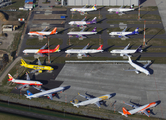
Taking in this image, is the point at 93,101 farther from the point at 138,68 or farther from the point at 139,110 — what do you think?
the point at 138,68

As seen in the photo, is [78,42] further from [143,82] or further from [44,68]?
[143,82]

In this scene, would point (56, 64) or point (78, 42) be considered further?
point (78, 42)

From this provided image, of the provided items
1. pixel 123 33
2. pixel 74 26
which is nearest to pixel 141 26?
pixel 123 33

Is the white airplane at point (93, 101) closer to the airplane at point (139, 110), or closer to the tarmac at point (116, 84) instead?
the tarmac at point (116, 84)

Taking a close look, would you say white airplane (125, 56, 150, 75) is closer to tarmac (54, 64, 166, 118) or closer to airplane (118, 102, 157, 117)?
tarmac (54, 64, 166, 118)

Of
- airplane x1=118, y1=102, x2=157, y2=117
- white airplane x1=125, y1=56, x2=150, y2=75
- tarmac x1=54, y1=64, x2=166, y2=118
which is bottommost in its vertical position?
airplane x1=118, y1=102, x2=157, y2=117

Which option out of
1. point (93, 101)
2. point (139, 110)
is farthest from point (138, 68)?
point (93, 101)

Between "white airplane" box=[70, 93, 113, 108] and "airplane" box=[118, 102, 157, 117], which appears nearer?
"airplane" box=[118, 102, 157, 117]

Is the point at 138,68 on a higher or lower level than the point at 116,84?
higher

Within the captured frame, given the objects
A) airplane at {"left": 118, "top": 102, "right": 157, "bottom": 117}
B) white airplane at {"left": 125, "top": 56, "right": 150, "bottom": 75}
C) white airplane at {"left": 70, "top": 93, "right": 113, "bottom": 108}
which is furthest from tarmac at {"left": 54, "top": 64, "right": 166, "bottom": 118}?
airplane at {"left": 118, "top": 102, "right": 157, "bottom": 117}
